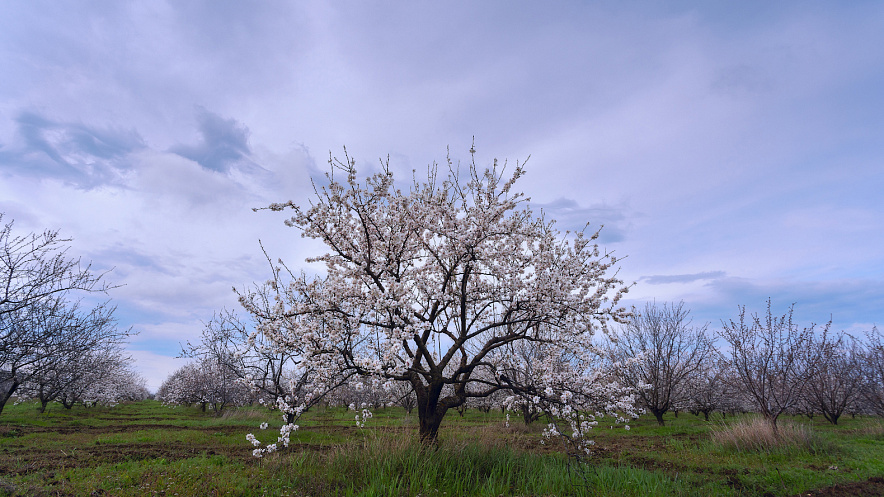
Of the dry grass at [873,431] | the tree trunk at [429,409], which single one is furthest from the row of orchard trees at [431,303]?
the dry grass at [873,431]

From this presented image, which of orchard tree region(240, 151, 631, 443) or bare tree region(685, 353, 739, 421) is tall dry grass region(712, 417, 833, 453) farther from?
bare tree region(685, 353, 739, 421)

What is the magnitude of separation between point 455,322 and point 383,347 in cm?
273

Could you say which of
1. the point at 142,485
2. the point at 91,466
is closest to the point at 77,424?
the point at 91,466

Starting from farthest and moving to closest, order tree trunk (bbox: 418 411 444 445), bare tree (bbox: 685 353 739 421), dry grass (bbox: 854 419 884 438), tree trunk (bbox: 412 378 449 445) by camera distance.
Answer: bare tree (bbox: 685 353 739 421) < dry grass (bbox: 854 419 884 438) < tree trunk (bbox: 412 378 449 445) < tree trunk (bbox: 418 411 444 445)

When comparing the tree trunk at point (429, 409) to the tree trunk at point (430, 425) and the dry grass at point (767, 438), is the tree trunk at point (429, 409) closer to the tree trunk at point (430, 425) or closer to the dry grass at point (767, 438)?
the tree trunk at point (430, 425)

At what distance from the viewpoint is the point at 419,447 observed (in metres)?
8.09

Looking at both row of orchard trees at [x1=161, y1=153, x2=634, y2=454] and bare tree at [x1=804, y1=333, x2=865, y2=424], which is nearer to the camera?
row of orchard trees at [x1=161, y1=153, x2=634, y2=454]

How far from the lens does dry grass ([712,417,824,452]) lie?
1198 centimetres

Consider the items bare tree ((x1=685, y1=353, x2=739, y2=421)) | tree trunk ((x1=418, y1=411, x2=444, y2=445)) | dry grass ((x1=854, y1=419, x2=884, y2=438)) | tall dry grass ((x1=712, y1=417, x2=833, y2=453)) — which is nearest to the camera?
tree trunk ((x1=418, y1=411, x2=444, y2=445))

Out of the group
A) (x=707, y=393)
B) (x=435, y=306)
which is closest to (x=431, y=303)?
(x=435, y=306)

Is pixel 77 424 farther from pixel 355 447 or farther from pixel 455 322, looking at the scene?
pixel 455 322

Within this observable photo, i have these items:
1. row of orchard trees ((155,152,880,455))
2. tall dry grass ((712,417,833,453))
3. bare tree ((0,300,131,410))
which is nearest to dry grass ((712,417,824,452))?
tall dry grass ((712,417,833,453))

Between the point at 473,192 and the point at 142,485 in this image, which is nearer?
the point at 142,485

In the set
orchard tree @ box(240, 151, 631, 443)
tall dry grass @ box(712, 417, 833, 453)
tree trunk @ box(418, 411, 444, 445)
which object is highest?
orchard tree @ box(240, 151, 631, 443)
